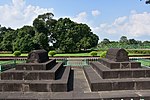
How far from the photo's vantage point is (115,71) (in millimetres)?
7207

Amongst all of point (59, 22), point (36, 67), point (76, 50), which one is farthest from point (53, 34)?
point (36, 67)

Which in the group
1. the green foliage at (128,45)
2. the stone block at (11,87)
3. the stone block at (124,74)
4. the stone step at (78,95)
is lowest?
the stone step at (78,95)

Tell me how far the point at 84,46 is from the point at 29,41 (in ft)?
41.6

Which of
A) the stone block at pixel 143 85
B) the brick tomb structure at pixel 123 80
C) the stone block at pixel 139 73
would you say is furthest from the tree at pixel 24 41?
the stone block at pixel 143 85

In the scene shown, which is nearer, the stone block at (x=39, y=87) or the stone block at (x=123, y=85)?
the stone block at (x=39, y=87)

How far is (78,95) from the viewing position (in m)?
5.82

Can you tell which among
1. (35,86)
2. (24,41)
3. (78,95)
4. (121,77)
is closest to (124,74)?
(121,77)

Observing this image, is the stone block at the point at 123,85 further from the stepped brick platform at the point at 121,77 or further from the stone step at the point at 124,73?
the stone step at the point at 124,73

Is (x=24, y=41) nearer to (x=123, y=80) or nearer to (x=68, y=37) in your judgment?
(x=68, y=37)

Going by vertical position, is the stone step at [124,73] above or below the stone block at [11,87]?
above

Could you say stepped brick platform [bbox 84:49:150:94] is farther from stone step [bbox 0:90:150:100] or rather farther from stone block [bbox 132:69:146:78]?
stone step [bbox 0:90:150:100]

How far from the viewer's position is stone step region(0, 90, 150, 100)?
5.64 m

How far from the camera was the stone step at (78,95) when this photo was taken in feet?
18.5

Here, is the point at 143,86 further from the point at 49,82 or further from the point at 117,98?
the point at 49,82
